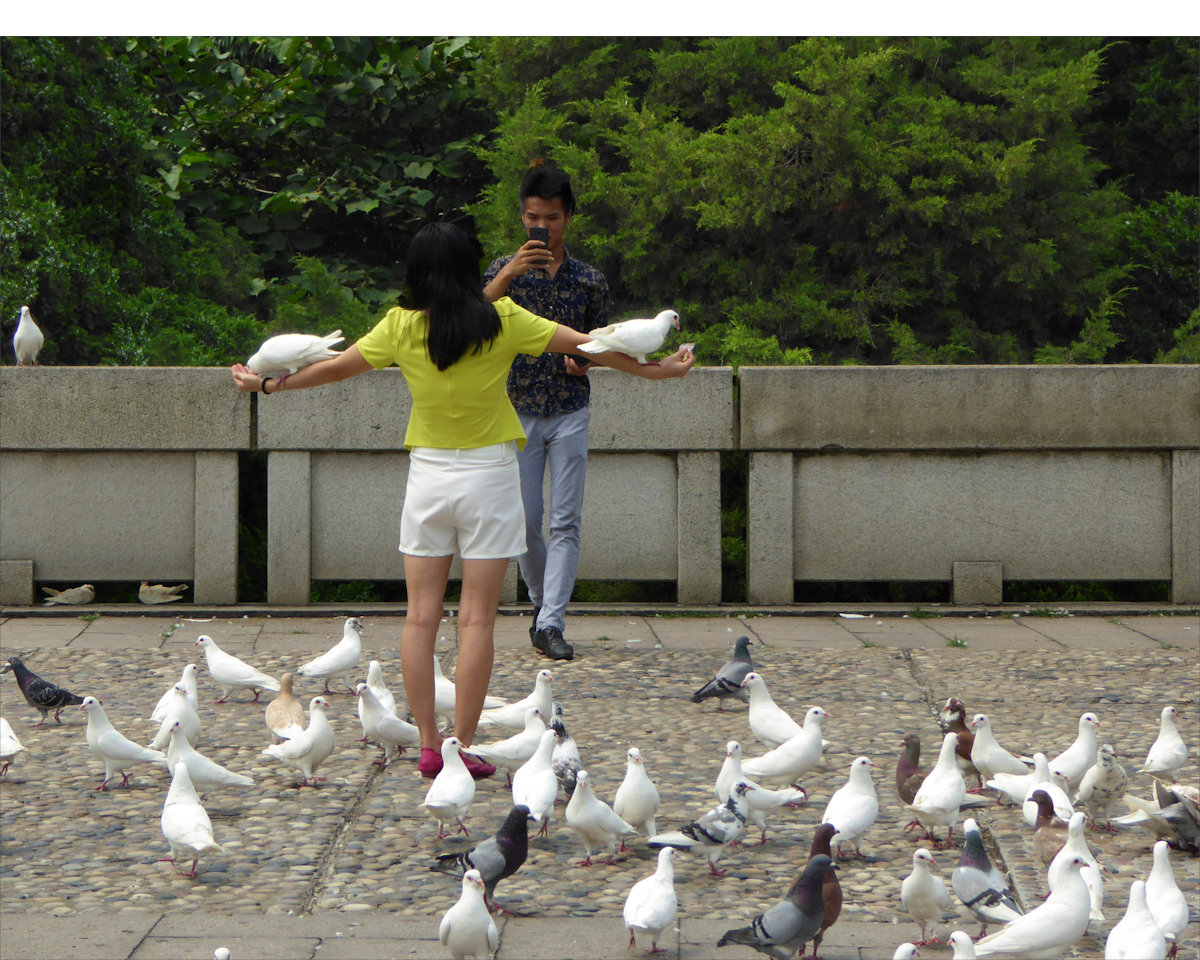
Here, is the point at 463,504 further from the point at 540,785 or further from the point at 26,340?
the point at 26,340

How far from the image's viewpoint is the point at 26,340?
8281 mm

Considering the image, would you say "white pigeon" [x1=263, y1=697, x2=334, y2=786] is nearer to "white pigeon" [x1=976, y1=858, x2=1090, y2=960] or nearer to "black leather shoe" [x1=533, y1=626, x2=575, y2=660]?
"black leather shoe" [x1=533, y1=626, x2=575, y2=660]

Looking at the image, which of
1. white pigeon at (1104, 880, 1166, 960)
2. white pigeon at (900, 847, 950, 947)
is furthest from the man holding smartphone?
white pigeon at (1104, 880, 1166, 960)

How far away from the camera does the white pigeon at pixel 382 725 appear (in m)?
4.91

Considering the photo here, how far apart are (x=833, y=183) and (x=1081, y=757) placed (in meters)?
6.47

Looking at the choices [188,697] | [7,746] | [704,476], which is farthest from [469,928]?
[704,476]

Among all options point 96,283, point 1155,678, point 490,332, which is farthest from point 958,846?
point 96,283

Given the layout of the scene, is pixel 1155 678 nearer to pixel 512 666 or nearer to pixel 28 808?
pixel 512 666

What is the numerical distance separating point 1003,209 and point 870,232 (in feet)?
3.51

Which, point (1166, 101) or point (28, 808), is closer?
point (28, 808)

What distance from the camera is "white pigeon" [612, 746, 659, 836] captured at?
163 inches

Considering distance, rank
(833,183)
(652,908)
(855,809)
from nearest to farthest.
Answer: (652,908) → (855,809) → (833,183)

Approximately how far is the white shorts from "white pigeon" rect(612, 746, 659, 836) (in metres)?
0.96

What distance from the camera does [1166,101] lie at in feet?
42.1
